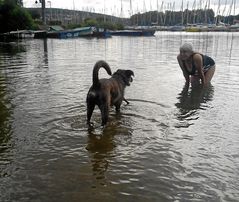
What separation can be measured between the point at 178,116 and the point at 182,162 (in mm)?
3271

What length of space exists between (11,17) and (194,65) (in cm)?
6242

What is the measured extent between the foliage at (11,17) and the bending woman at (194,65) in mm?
61023

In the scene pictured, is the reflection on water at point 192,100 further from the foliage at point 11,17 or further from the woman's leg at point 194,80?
the foliage at point 11,17

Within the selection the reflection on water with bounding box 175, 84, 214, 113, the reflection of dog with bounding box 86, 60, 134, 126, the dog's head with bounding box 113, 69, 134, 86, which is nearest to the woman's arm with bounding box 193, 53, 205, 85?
the reflection on water with bounding box 175, 84, 214, 113

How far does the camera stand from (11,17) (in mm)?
68562

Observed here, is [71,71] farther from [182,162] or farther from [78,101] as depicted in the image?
[182,162]

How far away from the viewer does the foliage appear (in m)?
68.1

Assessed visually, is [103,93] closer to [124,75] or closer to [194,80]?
[124,75]

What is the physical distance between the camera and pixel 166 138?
25.3ft

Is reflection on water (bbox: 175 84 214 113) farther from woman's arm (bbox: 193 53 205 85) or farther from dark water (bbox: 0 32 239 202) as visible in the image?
woman's arm (bbox: 193 53 205 85)

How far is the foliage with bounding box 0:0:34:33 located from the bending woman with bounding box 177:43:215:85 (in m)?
61.0

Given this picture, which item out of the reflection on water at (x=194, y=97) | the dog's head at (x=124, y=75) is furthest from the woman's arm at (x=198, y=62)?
the dog's head at (x=124, y=75)

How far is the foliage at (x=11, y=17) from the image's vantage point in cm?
6806

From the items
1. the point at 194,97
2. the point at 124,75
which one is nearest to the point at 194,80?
the point at 194,97
